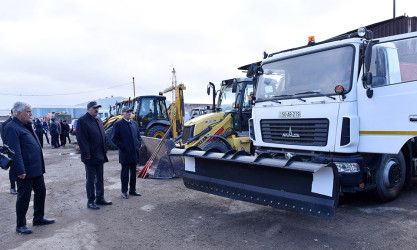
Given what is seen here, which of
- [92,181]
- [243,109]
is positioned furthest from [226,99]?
[92,181]

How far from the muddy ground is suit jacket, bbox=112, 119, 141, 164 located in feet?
2.78

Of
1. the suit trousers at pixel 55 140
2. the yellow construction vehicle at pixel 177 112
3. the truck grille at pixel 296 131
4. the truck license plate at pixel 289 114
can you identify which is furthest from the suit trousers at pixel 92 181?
the suit trousers at pixel 55 140

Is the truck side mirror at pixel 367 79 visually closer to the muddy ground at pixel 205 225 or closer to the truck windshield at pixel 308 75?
the truck windshield at pixel 308 75

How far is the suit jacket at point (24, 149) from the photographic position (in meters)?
4.46

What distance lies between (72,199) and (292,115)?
15.5 ft

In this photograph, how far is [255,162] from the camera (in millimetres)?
4469

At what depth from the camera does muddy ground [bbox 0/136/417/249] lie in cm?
410

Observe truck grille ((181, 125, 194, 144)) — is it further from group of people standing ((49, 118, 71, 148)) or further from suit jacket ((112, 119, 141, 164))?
group of people standing ((49, 118, 71, 148))

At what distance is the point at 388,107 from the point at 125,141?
470 centimetres

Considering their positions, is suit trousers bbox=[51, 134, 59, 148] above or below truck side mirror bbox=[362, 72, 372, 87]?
below

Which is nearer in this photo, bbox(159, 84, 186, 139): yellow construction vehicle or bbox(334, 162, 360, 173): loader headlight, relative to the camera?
bbox(334, 162, 360, 173): loader headlight

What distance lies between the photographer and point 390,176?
17.2 ft

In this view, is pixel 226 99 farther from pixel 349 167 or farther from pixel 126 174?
pixel 349 167

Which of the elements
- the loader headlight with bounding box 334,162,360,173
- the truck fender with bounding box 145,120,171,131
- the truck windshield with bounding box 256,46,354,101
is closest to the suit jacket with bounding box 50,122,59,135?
the truck fender with bounding box 145,120,171,131
